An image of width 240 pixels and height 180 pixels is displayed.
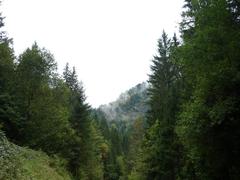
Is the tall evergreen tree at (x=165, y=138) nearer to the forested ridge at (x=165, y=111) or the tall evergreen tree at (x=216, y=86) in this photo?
the forested ridge at (x=165, y=111)

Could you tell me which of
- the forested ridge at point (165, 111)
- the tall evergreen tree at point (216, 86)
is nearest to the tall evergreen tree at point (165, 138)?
the forested ridge at point (165, 111)

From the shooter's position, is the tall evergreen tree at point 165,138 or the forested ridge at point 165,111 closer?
the forested ridge at point 165,111

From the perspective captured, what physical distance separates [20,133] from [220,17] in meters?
27.3

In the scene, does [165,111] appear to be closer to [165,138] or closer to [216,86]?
[165,138]

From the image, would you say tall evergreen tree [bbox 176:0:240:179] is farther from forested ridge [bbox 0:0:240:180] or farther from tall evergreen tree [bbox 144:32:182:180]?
tall evergreen tree [bbox 144:32:182:180]

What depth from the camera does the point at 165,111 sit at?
111 feet

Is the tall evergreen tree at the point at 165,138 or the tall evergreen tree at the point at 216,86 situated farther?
the tall evergreen tree at the point at 165,138

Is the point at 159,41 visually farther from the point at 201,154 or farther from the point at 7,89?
the point at 201,154

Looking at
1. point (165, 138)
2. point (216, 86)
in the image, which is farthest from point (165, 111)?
point (216, 86)

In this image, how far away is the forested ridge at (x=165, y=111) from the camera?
19359 mm

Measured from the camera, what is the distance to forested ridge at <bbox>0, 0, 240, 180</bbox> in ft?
63.5

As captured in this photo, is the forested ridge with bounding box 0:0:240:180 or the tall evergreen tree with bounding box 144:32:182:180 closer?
the forested ridge with bounding box 0:0:240:180

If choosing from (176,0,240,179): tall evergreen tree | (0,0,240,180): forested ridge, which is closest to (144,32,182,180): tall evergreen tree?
(0,0,240,180): forested ridge

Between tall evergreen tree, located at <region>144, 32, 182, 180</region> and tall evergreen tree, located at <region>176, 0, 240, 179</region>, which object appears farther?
tall evergreen tree, located at <region>144, 32, 182, 180</region>
